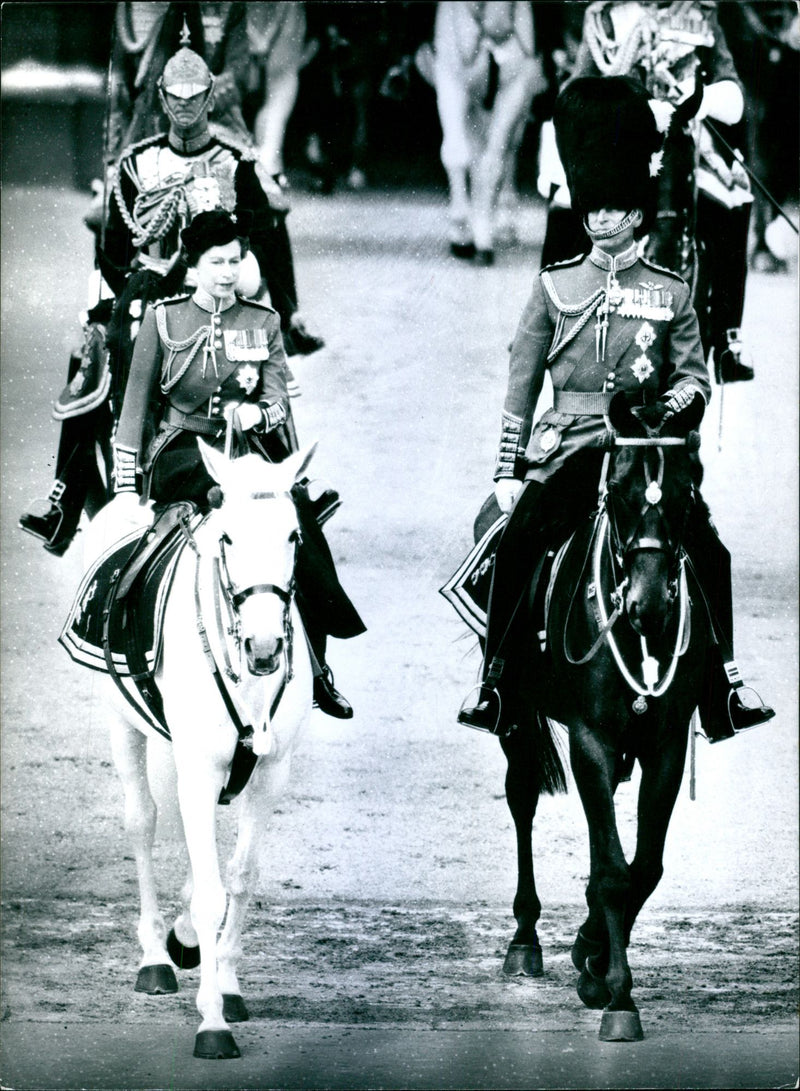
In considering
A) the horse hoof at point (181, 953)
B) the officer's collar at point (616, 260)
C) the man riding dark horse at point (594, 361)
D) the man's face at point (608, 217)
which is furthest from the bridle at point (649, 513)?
the horse hoof at point (181, 953)

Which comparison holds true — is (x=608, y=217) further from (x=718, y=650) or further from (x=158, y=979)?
(x=158, y=979)

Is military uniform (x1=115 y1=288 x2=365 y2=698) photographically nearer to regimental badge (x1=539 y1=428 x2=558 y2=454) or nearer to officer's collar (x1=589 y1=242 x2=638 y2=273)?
regimental badge (x1=539 y1=428 x2=558 y2=454)

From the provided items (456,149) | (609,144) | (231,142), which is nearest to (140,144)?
(231,142)

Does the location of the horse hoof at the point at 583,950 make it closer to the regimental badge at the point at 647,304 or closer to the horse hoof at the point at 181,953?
the horse hoof at the point at 181,953

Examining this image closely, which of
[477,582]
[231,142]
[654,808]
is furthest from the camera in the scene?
[231,142]

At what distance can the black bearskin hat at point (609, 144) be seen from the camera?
32.8ft

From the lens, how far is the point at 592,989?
10062mm

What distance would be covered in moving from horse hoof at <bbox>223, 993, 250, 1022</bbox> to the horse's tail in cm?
156

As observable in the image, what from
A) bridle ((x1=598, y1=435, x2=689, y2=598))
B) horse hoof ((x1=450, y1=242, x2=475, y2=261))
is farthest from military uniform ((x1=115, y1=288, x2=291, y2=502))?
horse hoof ((x1=450, y1=242, x2=475, y2=261))

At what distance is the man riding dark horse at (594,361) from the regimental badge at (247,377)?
3.12 ft

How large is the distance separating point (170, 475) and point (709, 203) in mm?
3553

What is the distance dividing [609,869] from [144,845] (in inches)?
75.3

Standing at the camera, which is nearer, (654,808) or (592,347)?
(654,808)

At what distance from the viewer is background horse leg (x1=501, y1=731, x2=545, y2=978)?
34.9ft
